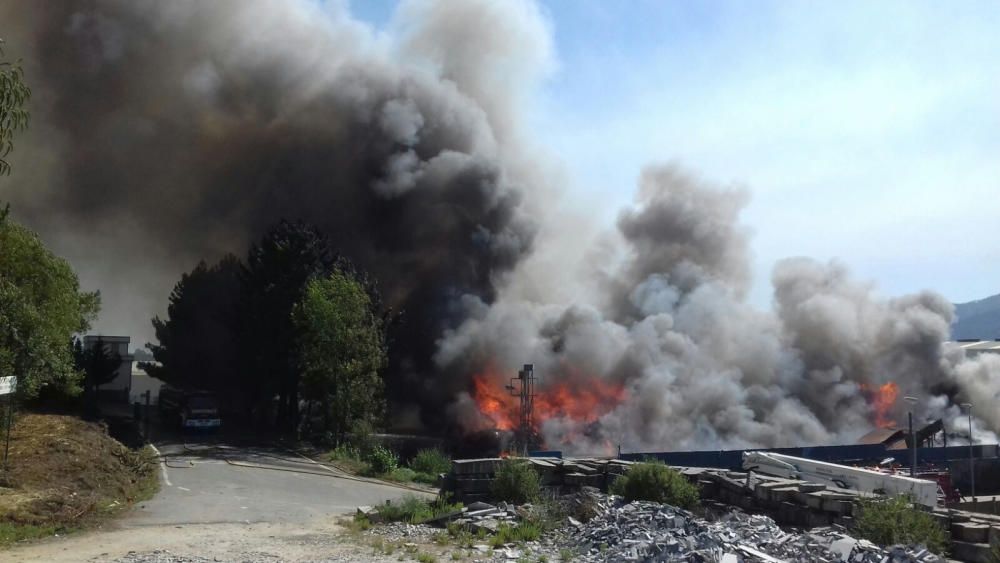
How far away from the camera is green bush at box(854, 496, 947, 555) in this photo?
966 centimetres

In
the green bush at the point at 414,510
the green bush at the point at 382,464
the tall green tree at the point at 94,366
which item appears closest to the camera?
the green bush at the point at 414,510

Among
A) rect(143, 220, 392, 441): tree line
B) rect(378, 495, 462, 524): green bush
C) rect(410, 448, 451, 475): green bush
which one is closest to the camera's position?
rect(378, 495, 462, 524): green bush

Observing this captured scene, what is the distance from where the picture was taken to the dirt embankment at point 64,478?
13742 millimetres

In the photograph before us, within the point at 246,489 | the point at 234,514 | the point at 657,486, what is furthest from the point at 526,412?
the point at 657,486

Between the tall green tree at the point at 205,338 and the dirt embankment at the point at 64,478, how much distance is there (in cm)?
1703

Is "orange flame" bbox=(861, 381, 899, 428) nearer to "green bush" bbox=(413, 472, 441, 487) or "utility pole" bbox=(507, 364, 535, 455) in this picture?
"utility pole" bbox=(507, 364, 535, 455)

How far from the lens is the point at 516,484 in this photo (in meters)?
14.5

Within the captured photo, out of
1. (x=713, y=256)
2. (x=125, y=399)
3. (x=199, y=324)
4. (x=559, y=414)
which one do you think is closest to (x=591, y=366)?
(x=559, y=414)

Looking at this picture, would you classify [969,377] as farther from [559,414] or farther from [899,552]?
[899,552]

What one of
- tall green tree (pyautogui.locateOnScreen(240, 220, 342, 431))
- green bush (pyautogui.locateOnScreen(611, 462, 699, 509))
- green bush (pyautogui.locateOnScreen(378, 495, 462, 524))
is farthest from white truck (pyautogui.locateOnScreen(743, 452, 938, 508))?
tall green tree (pyautogui.locateOnScreen(240, 220, 342, 431))

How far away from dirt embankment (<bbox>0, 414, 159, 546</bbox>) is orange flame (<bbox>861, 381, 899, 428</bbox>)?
40.6 meters

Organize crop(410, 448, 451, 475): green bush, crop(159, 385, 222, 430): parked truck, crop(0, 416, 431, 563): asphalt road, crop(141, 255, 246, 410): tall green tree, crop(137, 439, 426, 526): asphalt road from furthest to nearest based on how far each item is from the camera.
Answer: crop(141, 255, 246, 410): tall green tree, crop(159, 385, 222, 430): parked truck, crop(410, 448, 451, 475): green bush, crop(137, 439, 426, 526): asphalt road, crop(0, 416, 431, 563): asphalt road

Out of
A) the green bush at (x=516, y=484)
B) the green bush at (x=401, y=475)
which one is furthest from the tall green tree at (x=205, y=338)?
the green bush at (x=516, y=484)

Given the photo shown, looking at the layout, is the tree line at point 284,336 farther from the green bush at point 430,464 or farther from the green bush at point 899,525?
the green bush at point 899,525
